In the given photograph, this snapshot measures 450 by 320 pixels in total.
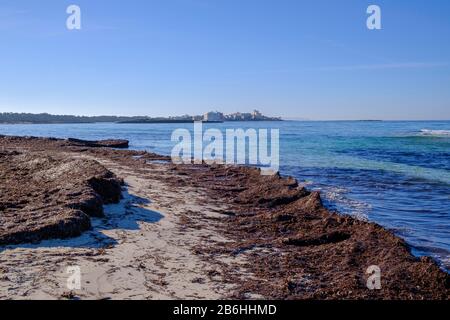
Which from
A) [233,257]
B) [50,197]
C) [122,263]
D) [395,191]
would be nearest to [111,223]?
[50,197]

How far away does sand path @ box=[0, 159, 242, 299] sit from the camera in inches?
197

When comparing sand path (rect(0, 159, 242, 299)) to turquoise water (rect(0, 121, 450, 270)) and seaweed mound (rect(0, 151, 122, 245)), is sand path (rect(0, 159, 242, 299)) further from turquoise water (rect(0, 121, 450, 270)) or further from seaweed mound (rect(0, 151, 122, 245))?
turquoise water (rect(0, 121, 450, 270))

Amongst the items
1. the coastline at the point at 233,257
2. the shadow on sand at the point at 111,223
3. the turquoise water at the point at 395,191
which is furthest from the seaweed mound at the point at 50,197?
the turquoise water at the point at 395,191

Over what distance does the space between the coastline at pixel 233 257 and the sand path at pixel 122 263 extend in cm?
1

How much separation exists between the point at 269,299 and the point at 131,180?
32.5 ft

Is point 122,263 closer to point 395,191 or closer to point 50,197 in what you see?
point 50,197

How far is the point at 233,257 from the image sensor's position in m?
6.84

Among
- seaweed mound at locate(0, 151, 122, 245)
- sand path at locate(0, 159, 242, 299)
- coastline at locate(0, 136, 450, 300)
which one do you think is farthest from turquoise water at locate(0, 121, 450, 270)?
seaweed mound at locate(0, 151, 122, 245)

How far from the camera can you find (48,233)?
6.70 meters

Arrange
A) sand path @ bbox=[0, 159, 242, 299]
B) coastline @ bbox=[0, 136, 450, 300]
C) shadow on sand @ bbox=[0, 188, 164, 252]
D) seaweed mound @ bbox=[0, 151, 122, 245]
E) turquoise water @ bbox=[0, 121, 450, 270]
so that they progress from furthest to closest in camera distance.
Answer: turquoise water @ bbox=[0, 121, 450, 270] → seaweed mound @ bbox=[0, 151, 122, 245] → shadow on sand @ bbox=[0, 188, 164, 252] → coastline @ bbox=[0, 136, 450, 300] → sand path @ bbox=[0, 159, 242, 299]

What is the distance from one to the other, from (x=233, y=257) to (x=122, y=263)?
5.90 feet

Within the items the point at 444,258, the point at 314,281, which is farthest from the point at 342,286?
the point at 444,258

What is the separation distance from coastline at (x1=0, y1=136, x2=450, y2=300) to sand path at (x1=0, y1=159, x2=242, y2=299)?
13mm

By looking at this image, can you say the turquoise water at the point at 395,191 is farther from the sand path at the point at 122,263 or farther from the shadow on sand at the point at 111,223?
the shadow on sand at the point at 111,223
